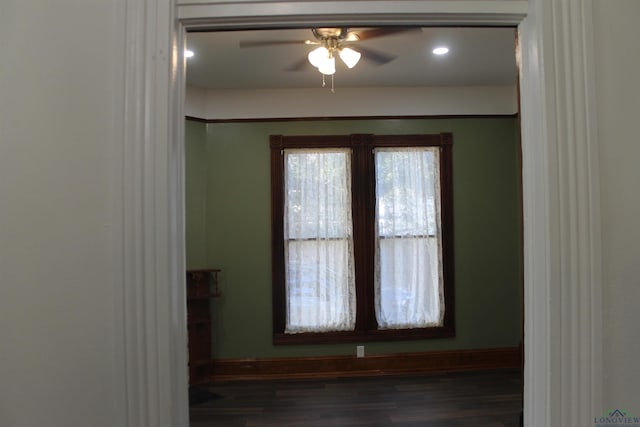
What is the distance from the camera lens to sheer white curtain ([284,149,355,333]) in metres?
3.60

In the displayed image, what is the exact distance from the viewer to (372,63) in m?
2.96

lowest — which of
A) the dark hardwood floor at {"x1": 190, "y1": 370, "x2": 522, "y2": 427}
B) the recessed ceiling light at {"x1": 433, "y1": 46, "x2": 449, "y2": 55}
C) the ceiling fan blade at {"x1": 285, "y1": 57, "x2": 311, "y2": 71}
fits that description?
the dark hardwood floor at {"x1": 190, "y1": 370, "x2": 522, "y2": 427}

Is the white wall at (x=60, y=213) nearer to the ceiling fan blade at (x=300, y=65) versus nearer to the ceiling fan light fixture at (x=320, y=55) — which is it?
the ceiling fan light fixture at (x=320, y=55)

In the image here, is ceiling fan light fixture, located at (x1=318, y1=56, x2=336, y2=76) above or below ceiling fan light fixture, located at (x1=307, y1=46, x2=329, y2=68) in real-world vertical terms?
below

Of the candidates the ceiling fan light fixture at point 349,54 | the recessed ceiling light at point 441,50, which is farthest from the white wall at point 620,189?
the recessed ceiling light at point 441,50

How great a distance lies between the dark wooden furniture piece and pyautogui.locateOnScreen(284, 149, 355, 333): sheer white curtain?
31.2 inches

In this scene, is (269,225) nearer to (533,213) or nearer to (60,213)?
(60,213)

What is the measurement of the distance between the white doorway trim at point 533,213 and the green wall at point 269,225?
2.86 metres

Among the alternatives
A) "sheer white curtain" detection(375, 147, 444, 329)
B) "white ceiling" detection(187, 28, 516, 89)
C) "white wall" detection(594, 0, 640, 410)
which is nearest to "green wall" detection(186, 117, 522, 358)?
"sheer white curtain" detection(375, 147, 444, 329)

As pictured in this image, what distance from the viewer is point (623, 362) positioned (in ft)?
2.50

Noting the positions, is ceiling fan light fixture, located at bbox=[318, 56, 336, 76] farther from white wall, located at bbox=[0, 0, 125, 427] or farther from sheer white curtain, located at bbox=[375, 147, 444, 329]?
white wall, located at bbox=[0, 0, 125, 427]

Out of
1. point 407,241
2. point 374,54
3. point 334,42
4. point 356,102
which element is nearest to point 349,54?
point 334,42

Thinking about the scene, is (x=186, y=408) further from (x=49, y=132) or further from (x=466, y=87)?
(x=466, y=87)

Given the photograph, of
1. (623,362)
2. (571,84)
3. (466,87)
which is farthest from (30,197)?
(466,87)
